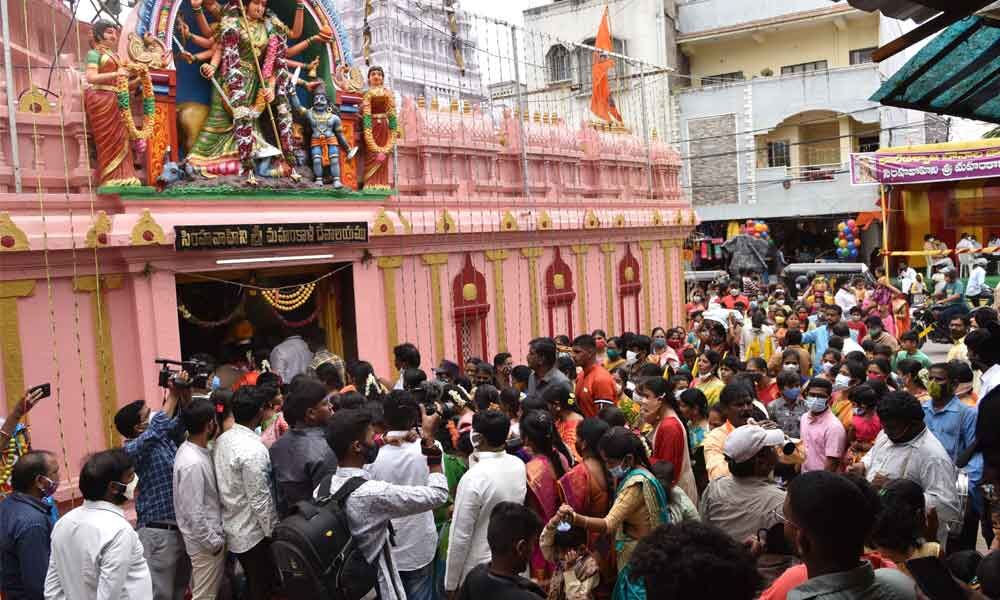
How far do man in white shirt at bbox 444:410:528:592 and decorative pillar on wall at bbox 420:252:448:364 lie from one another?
8.33m

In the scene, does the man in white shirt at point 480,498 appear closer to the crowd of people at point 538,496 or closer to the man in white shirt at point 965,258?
the crowd of people at point 538,496

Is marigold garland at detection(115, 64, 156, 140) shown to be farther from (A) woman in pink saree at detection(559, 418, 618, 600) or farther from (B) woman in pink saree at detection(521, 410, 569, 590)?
(A) woman in pink saree at detection(559, 418, 618, 600)

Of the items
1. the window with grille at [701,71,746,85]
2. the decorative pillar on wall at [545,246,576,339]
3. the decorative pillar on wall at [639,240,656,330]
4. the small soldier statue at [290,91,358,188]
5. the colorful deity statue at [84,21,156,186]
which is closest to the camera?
the colorful deity statue at [84,21,156,186]

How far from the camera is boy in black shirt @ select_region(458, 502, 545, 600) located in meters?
3.44

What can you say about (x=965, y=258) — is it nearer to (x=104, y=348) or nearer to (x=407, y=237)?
(x=407, y=237)

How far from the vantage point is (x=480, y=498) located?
4.61m

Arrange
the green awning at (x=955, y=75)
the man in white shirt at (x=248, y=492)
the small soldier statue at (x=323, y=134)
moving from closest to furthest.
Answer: the green awning at (x=955, y=75) < the man in white shirt at (x=248, y=492) < the small soldier statue at (x=323, y=134)

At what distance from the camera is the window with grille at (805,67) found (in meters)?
31.8

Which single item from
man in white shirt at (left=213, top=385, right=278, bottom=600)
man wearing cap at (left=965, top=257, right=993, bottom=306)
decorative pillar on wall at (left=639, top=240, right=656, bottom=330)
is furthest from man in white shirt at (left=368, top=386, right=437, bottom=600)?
man wearing cap at (left=965, top=257, right=993, bottom=306)

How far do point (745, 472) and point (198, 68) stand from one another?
8611mm

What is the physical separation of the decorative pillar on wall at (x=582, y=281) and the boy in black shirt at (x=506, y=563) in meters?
12.3

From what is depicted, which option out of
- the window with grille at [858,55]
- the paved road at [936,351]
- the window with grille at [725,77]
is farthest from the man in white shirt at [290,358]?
the window with grille at [858,55]

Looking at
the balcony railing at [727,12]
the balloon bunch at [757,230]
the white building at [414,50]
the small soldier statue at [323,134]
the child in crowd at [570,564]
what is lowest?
the child in crowd at [570,564]

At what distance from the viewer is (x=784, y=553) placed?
14.0 ft
